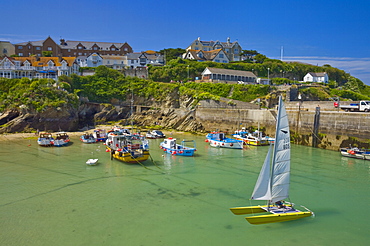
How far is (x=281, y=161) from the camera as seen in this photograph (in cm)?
1477

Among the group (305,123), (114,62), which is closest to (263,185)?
(305,123)

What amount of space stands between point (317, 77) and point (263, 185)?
223 ft

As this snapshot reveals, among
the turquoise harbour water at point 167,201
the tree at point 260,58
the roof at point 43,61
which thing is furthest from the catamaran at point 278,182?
the tree at point 260,58

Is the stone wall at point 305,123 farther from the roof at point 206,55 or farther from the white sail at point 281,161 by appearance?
the roof at point 206,55

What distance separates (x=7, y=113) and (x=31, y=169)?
2778cm

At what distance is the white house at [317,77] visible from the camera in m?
72.8

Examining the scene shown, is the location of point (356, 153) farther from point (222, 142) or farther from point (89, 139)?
point (89, 139)

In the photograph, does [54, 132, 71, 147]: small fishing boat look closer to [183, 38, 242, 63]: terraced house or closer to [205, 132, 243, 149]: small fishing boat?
[205, 132, 243, 149]: small fishing boat

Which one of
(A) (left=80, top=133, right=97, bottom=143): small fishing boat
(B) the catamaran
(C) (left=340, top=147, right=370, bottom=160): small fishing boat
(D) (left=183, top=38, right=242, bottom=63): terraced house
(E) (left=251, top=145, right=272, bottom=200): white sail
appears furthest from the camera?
(D) (left=183, top=38, right=242, bottom=63): terraced house

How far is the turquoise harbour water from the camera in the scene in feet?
44.2

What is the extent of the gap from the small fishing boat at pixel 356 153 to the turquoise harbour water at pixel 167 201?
0.78 m

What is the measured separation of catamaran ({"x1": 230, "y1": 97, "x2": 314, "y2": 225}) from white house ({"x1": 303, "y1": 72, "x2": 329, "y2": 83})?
217ft

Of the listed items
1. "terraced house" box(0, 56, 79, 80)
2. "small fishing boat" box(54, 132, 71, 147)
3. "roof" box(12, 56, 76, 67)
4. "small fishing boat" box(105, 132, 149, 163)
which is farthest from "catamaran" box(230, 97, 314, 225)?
"roof" box(12, 56, 76, 67)

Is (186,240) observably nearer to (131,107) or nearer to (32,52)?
(131,107)
